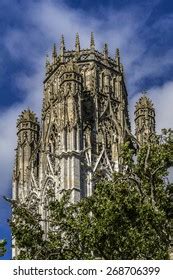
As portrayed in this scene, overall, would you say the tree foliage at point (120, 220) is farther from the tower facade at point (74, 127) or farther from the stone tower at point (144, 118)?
the stone tower at point (144, 118)

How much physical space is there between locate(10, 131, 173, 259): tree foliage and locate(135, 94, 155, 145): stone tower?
38204 mm

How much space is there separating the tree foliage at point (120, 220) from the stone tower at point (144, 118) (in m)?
38.2

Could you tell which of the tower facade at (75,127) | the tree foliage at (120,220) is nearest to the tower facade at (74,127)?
the tower facade at (75,127)

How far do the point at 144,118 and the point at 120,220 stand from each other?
4434cm

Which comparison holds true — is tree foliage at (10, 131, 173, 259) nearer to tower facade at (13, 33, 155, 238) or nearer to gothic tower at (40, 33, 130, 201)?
gothic tower at (40, 33, 130, 201)

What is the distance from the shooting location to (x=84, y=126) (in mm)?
65125

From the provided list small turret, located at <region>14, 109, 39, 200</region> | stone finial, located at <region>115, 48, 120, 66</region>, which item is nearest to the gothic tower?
stone finial, located at <region>115, 48, 120, 66</region>

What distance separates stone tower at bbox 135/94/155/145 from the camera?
225ft

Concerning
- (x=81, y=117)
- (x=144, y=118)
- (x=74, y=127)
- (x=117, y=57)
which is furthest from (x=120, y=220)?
(x=117, y=57)

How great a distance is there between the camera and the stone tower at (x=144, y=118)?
68.4 meters

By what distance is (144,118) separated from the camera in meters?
69.4

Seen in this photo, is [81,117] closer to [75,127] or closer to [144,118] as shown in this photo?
[75,127]
